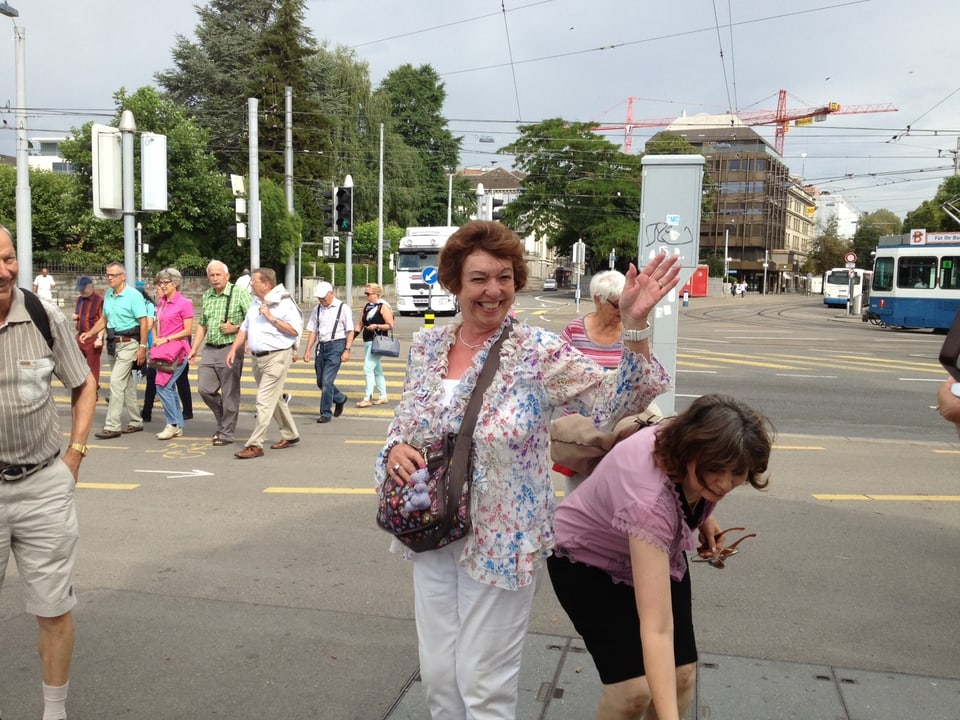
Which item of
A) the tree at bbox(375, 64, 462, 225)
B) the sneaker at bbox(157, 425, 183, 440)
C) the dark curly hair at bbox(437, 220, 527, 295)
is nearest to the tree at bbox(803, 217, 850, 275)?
the tree at bbox(375, 64, 462, 225)

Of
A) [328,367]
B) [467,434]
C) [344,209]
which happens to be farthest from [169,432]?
[344,209]

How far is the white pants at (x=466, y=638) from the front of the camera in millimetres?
2543

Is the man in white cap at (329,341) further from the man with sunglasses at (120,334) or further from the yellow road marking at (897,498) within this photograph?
the yellow road marking at (897,498)

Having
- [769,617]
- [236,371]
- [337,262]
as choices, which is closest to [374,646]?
[769,617]

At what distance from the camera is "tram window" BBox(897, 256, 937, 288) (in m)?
29.7

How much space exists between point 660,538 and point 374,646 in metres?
2.16

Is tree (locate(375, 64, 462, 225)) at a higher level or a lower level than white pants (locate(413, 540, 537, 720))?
higher

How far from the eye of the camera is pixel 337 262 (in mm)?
53406

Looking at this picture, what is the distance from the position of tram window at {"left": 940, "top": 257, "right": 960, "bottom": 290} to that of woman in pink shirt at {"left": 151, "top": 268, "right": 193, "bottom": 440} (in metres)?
27.2

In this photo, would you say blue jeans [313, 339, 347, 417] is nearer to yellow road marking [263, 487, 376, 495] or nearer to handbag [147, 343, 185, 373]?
handbag [147, 343, 185, 373]

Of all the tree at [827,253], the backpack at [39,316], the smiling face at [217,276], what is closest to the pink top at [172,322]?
the smiling face at [217,276]

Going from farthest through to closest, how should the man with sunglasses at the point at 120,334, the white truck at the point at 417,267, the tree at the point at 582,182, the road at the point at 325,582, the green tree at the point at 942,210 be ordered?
the tree at the point at 582,182 < the green tree at the point at 942,210 < the white truck at the point at 417,267 < the man with sunglasses at the point at 120,334 < the road at the point at 325,582

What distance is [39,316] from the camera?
325 centimetres

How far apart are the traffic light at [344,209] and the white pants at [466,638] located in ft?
57.0
